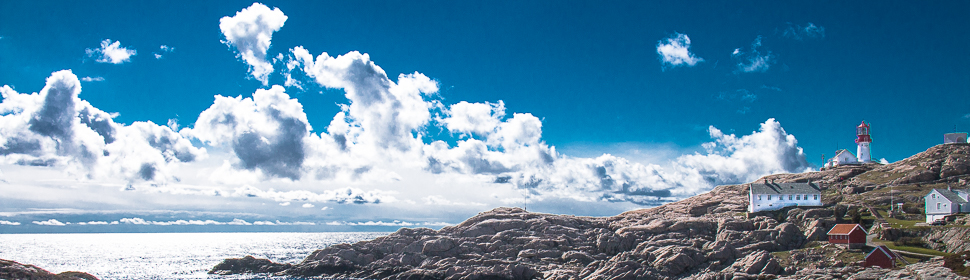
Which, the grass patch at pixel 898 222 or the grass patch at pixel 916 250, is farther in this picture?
the grass patch at pixel 898 222

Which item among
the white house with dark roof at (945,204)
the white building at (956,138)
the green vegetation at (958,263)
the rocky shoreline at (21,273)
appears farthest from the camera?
the white building at (956,138)

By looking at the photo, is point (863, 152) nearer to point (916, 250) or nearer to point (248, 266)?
point (916, 250)

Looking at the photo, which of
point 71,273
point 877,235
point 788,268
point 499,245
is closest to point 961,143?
point 877,235

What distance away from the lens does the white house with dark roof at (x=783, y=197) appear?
107 m

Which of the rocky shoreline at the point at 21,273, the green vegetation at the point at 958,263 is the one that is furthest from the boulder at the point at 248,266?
the green vegetation at the point at 958,263

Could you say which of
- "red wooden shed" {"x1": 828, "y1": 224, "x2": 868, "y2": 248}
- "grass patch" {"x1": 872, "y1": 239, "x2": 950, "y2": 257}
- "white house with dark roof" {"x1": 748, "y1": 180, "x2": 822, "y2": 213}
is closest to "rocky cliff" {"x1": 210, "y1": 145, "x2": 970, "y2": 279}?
"grass patch" {"x1": 872, "y1": 239, "x2": 950, "y2": 257}

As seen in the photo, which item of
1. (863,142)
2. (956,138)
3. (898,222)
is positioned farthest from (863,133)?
(898,222)

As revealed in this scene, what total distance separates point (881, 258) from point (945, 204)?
31.6m

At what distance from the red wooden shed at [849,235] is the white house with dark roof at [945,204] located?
767 inches

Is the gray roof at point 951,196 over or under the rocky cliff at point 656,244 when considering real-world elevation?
over

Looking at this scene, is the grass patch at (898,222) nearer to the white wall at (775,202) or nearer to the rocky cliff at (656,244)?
the rocky cliff at (656,244)

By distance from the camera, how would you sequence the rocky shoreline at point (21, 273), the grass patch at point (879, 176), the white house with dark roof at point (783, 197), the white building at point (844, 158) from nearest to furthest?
1. the rocky shoreline at point (21, 273)
2. the white house with dark roof at point (783, 197)
3. the grass patch at point (879, 176)
4. the white building at point (844, 158)

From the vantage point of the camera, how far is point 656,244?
90.9m

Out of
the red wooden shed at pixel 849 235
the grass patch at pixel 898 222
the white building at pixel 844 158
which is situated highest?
the white building at pixel 844 158
